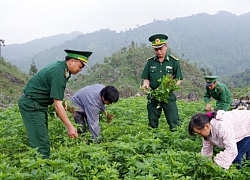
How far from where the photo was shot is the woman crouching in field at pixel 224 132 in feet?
11.3

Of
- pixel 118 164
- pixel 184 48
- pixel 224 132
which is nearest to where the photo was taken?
pixel 118 164

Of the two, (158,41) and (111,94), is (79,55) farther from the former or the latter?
(158,41)

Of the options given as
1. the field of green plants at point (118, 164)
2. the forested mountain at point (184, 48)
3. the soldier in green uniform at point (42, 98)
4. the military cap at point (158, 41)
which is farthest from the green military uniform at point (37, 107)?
the forested mountain at point (184, 48)

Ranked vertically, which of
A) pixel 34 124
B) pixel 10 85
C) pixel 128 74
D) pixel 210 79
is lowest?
pixel 128 74

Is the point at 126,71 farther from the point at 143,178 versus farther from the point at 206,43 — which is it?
the point at 206,43

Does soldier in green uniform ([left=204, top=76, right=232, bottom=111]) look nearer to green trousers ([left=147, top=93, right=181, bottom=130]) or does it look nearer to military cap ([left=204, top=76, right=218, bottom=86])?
military cap ([left=204, top=76, right=218, bottom=86])

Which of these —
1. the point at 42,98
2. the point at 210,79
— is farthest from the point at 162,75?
the point at 42,98

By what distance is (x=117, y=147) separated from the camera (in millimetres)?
4020

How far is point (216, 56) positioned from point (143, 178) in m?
164

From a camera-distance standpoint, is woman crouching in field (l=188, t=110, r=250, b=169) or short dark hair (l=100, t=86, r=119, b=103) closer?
woman crouching in field (l=188, t=110, r=250, b=169)

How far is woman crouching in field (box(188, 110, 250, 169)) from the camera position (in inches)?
136

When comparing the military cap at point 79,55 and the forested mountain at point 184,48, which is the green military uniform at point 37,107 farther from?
the forested mountain at point 184,48

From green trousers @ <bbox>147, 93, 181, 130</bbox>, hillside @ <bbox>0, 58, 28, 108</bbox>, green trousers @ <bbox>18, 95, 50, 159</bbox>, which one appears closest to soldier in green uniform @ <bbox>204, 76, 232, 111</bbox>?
green trousers @ <bbox>147, 93, 181, 130</bbox>

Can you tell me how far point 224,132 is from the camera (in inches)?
138
